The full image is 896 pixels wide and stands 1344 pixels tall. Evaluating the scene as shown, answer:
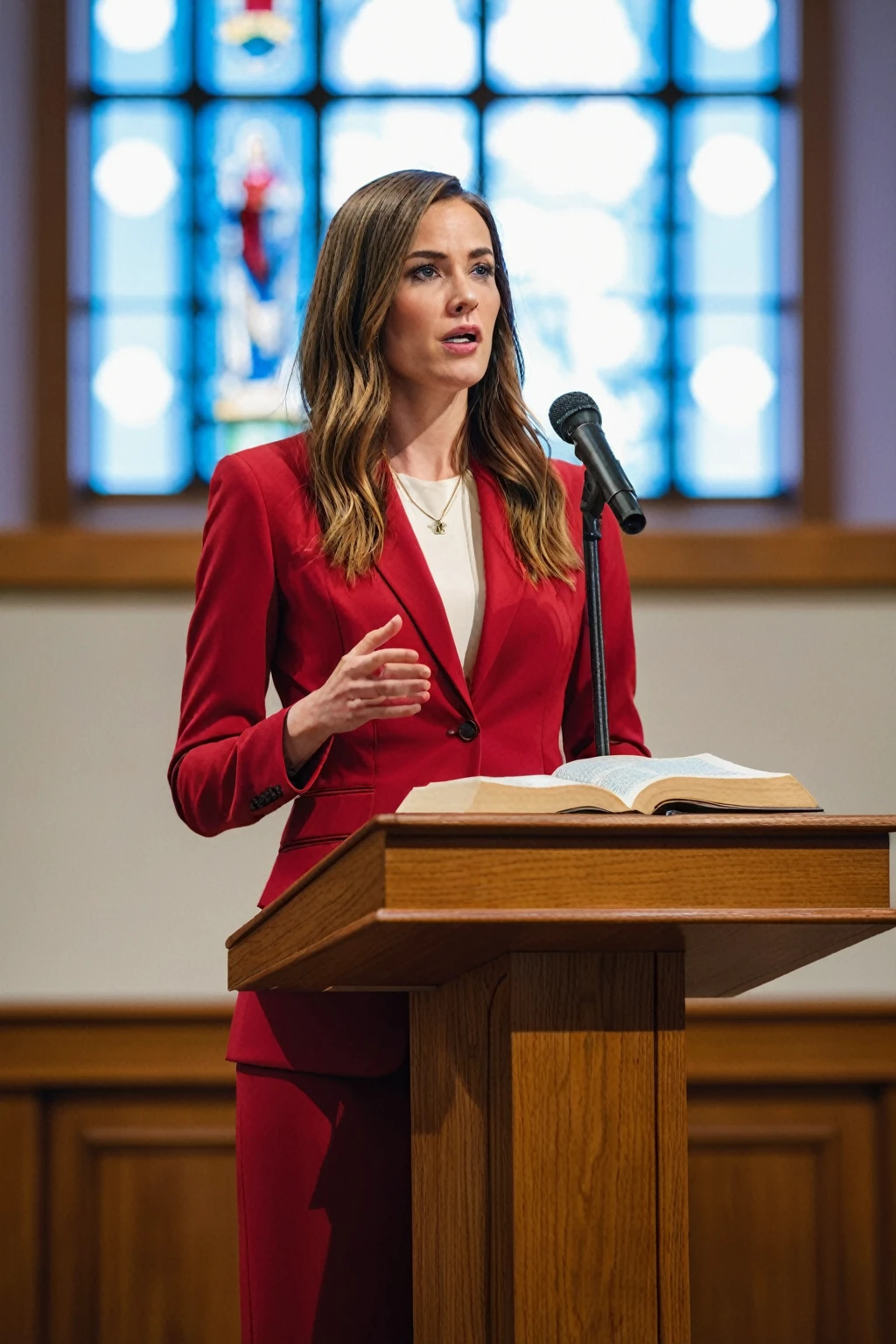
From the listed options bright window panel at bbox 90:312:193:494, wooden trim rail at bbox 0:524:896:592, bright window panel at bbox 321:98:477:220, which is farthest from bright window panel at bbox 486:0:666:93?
wooden trim rail at bbox 0:524:896:592

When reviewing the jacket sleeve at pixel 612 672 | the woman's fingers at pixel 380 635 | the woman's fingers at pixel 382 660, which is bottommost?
the woman's fingers at pixel 382 660

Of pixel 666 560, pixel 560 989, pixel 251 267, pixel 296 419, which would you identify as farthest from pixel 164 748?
pixel 560 989

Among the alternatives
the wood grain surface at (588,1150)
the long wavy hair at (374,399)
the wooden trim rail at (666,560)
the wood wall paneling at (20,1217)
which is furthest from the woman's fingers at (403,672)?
the wood wall paneling at (20,1217)

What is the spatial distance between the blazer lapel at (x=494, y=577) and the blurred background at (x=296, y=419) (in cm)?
170

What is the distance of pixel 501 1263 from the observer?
1388mm

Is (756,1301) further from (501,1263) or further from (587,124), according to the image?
(587,124)

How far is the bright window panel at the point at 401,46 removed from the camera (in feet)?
14.5

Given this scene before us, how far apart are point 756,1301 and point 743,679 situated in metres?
1.32

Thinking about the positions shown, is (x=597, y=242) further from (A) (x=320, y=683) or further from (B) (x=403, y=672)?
(B) (x=403, y=672)

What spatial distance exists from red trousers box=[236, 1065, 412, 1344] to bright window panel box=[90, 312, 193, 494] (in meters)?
2.75

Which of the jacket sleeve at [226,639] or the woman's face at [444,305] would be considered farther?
the woman's face at [444,305]

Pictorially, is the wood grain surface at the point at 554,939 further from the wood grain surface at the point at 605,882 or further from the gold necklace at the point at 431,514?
the gold necklace at the point at 431,514

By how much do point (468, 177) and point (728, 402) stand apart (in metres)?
0.88

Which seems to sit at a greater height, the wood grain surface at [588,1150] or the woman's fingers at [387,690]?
the woman's fingers at [387,690]
